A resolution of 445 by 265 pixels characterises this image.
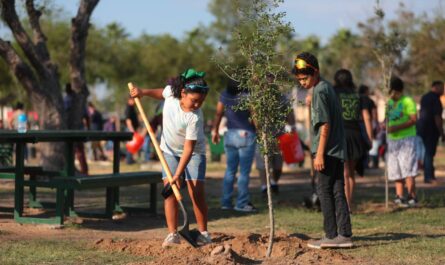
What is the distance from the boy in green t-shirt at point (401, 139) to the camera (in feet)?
39.9

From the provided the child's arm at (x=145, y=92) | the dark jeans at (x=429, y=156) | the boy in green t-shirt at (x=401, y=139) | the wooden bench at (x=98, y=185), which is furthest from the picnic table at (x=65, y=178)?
the dark jeans at (x=429, y=156)

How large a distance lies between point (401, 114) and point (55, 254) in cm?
608

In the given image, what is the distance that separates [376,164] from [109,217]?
12.4m

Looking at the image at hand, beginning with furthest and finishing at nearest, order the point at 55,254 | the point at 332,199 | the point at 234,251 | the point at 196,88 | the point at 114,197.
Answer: the point at 114,197
the point at 332,199
the point at 196,88
the point at 55,254
the point at 234,251

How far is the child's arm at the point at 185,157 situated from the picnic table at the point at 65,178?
1.93m

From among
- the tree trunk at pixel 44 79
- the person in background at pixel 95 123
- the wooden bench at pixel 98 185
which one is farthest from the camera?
the person in background at pixel 95 123

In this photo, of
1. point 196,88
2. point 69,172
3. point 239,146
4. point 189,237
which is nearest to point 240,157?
point 239,146

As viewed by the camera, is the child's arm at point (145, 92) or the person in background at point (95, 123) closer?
the child's arm at point (145, 92)

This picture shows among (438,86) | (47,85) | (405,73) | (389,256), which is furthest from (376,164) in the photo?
(405,73)

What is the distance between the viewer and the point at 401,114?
480 inches

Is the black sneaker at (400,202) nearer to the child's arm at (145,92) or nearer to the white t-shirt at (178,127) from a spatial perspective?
the white t-shirt at (178,127)

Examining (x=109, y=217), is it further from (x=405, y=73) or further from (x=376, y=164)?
(x=405, y=73)

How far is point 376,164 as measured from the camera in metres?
22.0

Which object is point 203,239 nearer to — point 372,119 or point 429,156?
point 372,119
